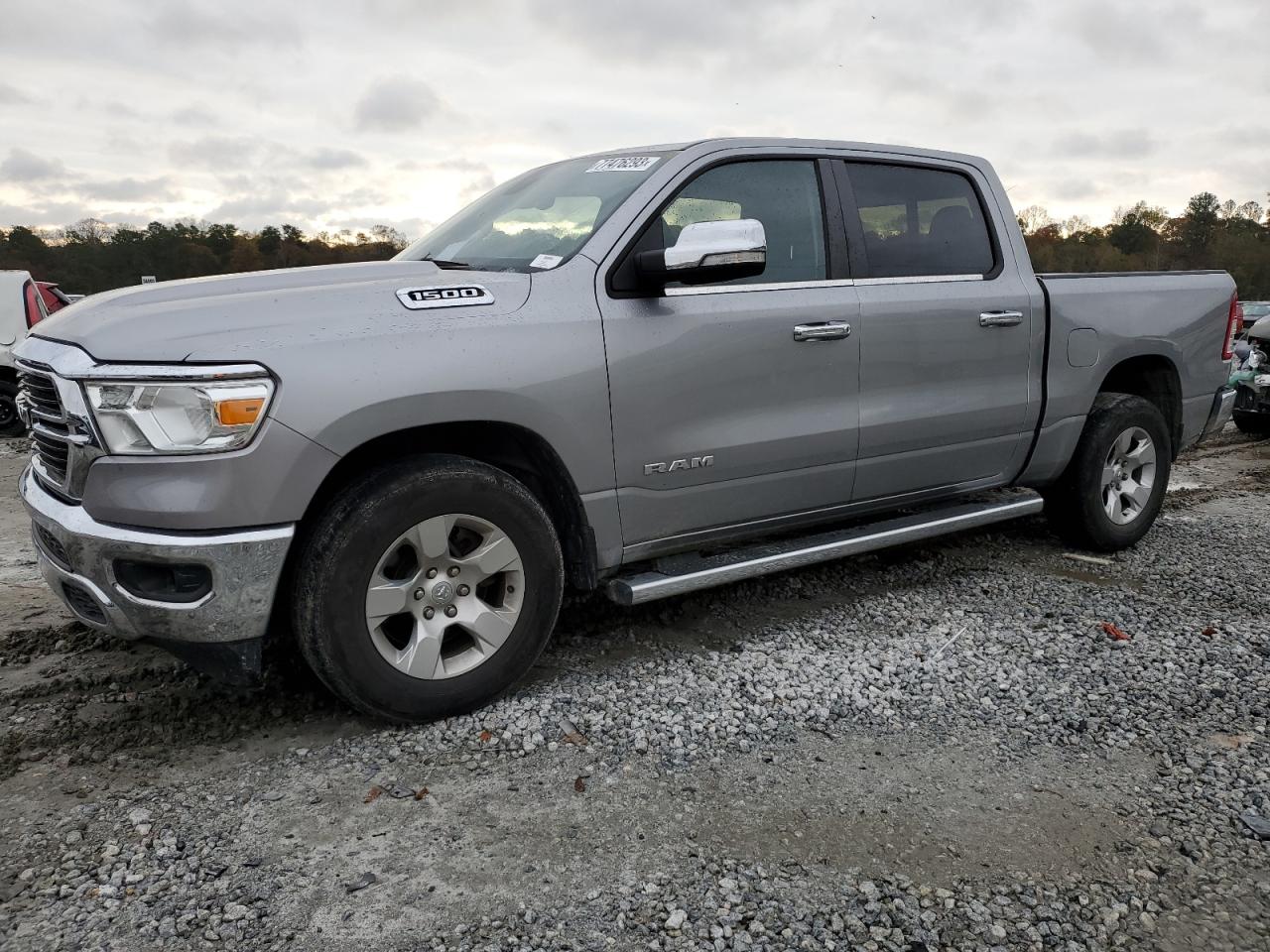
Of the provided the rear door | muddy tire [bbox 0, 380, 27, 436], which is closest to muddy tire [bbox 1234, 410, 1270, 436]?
the rear door

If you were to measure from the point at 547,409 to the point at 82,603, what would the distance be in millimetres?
1572

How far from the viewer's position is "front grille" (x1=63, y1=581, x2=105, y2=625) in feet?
9.75

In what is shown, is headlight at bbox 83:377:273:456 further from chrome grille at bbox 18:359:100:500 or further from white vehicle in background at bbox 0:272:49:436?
white vehicle in background at bbox 0:272:49:436

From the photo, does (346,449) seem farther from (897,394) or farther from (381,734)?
(897,394)

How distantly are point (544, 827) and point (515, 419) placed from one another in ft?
4.19

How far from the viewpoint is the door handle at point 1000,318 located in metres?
4.44

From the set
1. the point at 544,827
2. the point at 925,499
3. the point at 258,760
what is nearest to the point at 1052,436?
the point at 925,499

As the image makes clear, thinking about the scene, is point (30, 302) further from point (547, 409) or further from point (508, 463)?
point (547, 409)

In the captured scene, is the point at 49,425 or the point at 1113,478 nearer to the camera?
the point at 49,425

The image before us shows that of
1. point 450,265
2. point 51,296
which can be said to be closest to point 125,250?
point 51,296

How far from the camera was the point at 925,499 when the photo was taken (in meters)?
4.55

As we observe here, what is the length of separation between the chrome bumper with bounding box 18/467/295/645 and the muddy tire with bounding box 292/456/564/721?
0.41ft

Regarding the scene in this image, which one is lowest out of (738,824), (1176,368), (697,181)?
(738,824)

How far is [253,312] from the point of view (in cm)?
291
